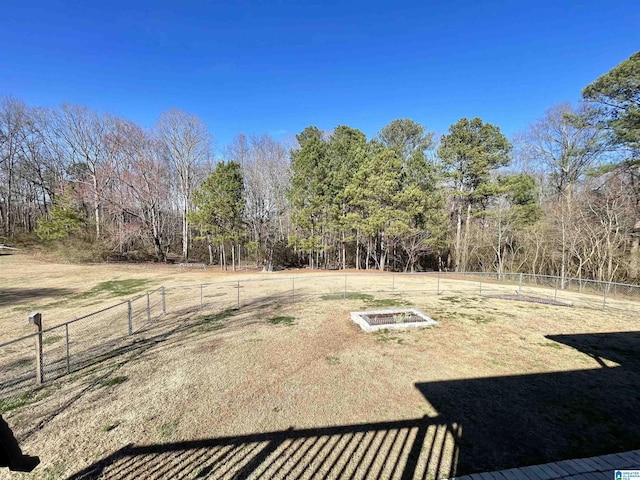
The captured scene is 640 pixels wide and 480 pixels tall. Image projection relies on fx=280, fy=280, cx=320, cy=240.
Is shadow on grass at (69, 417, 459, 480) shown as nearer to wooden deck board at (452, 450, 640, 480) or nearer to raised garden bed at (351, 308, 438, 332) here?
wooden deck board at (452, 450, 640, 480)

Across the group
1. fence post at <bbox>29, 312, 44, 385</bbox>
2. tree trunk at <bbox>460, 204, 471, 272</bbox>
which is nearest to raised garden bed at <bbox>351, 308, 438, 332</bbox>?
fence post at <bbox>29, 312, 44, 385</bbox>

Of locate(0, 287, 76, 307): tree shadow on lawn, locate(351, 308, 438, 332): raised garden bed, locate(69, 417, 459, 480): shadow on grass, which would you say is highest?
locate(351, 308, 438, 332): raised garden bed

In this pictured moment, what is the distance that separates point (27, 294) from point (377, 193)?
20.5m

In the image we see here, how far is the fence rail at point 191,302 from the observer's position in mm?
6016

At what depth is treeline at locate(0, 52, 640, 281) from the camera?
52.7 feet

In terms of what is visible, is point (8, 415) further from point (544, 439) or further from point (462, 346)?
point (462, 346)

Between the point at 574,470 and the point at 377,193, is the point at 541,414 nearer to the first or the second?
the point at 574,470

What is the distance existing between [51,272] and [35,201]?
25.4 metres

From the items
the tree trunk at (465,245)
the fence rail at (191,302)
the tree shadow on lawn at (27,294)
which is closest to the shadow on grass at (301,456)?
the fence rail at (191,302)

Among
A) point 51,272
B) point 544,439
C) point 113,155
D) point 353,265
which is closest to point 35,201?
point 113,155

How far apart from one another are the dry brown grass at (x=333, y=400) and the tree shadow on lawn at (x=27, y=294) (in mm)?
3986

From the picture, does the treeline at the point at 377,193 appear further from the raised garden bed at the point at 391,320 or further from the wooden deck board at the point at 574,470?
the wooden deck board at the point at 574,470

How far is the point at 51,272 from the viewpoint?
19672 millimetres

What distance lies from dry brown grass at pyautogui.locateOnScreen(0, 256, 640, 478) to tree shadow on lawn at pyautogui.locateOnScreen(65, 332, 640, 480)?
2 cm
